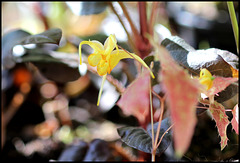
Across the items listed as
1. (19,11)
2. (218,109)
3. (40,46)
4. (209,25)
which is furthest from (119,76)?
(19,11)

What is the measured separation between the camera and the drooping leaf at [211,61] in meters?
0.26

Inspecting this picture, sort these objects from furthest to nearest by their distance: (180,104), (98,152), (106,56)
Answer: (98,152) < (106,56) < (180,104)

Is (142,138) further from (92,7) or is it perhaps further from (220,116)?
(92,7)

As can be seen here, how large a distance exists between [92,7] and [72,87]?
1.18 ft

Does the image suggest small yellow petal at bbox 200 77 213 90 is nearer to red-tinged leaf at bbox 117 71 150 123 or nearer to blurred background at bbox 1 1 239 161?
red-tinged leaf at bbox 117 71 150 123

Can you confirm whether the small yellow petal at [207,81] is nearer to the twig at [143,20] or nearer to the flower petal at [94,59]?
the flower petal at [94,59]

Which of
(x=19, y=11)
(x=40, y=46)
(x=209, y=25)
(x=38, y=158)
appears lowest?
(x=38, y=158)

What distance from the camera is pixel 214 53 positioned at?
27 centimetres

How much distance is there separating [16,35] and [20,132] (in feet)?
1.10

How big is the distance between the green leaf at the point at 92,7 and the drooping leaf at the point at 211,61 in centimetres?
30

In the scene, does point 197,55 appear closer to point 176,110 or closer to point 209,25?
point 176,110

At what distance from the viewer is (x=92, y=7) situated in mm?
574

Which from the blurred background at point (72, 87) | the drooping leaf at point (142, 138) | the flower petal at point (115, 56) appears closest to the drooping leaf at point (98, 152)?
the blurred background at point (72, 87)

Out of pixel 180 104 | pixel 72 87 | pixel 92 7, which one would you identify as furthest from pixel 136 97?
pixel 72 87
